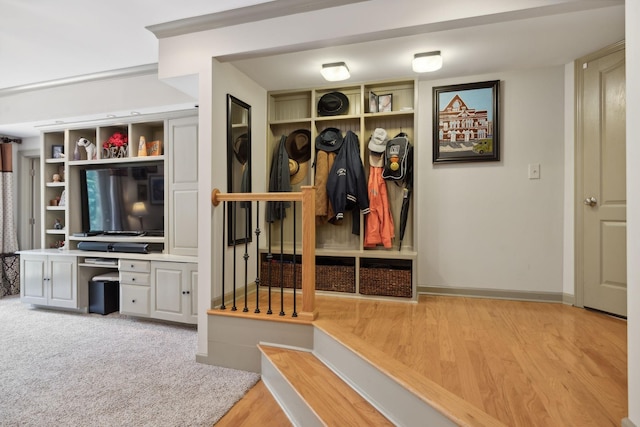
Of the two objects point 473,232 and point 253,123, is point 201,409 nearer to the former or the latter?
point 253,123

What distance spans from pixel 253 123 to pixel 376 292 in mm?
1851

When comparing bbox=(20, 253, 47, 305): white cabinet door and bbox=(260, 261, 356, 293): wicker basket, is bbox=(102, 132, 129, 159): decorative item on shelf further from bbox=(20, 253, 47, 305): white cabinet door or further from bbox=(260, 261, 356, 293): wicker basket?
bbox=(260, 261, 356, 293): wicker basket

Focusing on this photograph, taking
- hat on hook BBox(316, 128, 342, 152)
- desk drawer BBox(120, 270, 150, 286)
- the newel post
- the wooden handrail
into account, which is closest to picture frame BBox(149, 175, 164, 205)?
desk drawer BBox(120, 270, 150, 286)

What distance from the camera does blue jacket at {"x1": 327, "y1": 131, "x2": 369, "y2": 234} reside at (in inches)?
121

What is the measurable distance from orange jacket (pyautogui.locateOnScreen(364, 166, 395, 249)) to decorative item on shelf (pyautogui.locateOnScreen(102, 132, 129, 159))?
Answer: 8.86 feet

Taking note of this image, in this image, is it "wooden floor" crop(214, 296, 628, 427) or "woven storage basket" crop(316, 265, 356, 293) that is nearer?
"wooden floor" crop(214, 296, 628, 427)

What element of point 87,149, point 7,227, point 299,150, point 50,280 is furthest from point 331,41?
point 7,227

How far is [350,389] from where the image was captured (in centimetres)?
182

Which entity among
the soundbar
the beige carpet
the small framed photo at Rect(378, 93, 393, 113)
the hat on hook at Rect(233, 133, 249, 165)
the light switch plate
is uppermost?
the small framed photo at Rect(378, 93, 393, 113)

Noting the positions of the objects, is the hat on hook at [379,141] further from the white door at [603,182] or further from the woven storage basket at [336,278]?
the white door at [603,182]

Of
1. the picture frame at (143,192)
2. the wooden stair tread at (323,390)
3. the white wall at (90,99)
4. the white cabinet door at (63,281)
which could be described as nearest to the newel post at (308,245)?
the wooden stair tread at (323,390)

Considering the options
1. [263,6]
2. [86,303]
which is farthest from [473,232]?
[86,303]

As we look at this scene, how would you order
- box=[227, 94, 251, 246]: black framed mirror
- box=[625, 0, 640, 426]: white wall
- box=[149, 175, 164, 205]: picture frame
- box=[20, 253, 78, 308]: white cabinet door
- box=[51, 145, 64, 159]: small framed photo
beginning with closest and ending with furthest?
box=[625, 0, 640, 426]: white wall → box=[227, 94, 251, 246]: black framed mirror → box=[149, 175, 164, 205]: picture frame → box=[20, 253, 78, 308]: white cabinet door → box=[51, 145, 64, 159]: small framed photo

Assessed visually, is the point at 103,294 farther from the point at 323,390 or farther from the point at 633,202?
the point at 633,202
